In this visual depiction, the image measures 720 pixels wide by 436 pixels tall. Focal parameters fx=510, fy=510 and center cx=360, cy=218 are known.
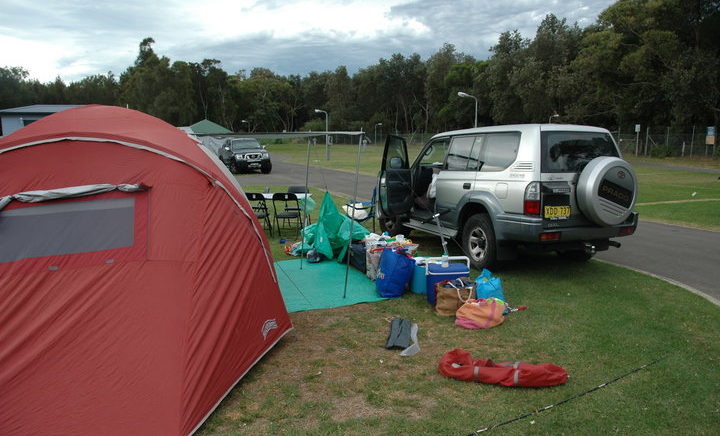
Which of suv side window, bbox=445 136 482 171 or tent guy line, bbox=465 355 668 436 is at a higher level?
suv side window, bbox=445 136 482 171

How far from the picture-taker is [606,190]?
627 centimetres

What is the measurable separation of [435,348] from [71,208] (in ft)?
11.0

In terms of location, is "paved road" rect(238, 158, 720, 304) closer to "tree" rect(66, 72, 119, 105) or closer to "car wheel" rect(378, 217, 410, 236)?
"car wheel" rect(378, 217, 410, 236)

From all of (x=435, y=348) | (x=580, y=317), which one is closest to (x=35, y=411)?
(x=435, y=348)

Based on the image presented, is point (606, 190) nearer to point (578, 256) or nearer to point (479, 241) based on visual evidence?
point (479, 241)

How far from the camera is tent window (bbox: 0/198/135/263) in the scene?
381 cm

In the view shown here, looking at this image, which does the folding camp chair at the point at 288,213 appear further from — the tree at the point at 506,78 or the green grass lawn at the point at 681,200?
the tree at the point at 506,78

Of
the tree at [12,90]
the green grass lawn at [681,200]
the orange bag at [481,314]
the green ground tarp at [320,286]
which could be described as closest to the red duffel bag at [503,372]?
the orange bag at [481,314]

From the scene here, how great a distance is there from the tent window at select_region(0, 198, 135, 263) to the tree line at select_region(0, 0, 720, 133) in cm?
3956

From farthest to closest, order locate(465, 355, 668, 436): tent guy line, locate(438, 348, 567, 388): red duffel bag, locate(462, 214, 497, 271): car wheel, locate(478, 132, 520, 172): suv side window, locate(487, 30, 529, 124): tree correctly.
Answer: locate(487, 30, 529, 124): tree → locate(462, 214, 497, 271): car wheel → locate(478, 132, 520, 172): suv side window → locate(438, 348, 567, 388): red duffel bag → locate(465, 355, 668, 436): tent guy line

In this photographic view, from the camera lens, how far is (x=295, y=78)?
9919 cm

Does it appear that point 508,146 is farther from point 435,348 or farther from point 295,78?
point 295,78

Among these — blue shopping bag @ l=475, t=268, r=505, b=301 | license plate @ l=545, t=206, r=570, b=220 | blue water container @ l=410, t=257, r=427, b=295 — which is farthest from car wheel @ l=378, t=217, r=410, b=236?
blue shopping bag @ l=475, t=268, r=505, b=301

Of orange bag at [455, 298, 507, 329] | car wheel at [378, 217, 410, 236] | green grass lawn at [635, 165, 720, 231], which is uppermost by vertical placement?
car wheel at [378, 217, 410, 236]
